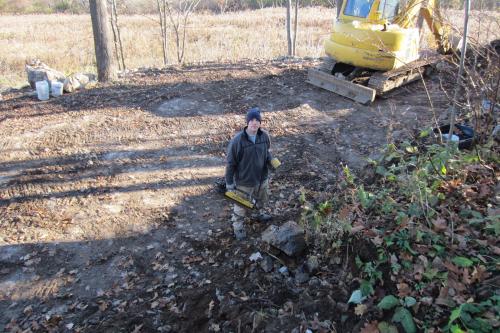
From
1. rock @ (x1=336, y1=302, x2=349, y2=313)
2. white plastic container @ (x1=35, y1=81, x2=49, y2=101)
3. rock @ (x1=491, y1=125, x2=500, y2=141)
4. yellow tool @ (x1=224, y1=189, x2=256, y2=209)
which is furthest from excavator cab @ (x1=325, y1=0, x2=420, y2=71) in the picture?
white plastic container @ (x1=35, y1=81, x2=49, y2=101)

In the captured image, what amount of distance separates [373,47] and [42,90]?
8.31 m

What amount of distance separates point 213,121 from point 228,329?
5.68 m

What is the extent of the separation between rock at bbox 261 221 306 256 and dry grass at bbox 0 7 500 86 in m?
10.4

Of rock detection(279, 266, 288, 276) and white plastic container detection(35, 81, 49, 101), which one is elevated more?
white plastic container detection(35, 81, 49, 101)

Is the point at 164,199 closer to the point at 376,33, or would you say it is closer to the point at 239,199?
the point at 239,199

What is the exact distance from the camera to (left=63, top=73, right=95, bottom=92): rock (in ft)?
34.3

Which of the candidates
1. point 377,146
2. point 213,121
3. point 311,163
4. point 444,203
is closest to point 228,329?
point 444,203

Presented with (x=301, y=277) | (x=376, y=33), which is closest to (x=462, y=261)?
(x=301, y=277)

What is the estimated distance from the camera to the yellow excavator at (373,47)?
924cm

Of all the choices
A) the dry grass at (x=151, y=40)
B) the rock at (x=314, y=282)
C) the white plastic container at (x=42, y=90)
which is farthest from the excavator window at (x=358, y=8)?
the white plastic container at (x=42, y=90)

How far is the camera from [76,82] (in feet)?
35.1

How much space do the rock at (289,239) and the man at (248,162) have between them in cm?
66

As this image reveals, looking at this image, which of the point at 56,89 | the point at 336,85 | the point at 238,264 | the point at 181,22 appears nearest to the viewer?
the point at 238,264

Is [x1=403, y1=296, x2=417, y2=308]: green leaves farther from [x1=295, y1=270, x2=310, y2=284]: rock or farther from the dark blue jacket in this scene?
the dark blue jacket
